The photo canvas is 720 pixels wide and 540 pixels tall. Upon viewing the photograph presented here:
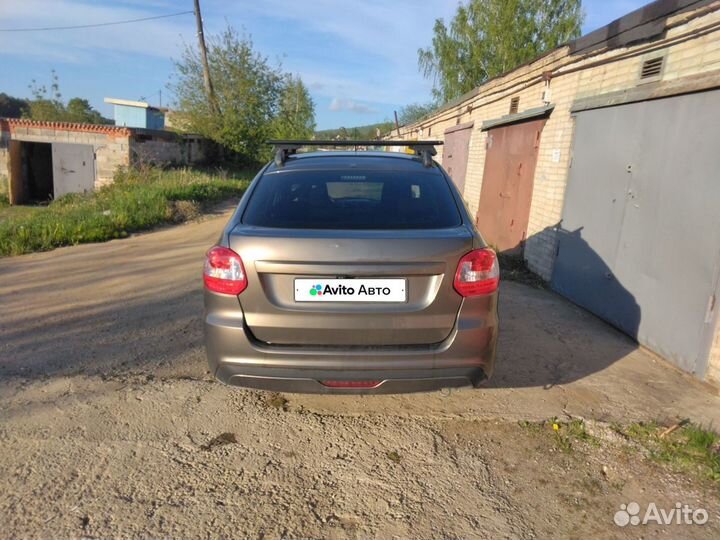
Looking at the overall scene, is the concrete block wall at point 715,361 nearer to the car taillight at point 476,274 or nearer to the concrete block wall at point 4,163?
the car taillight at point 476,274

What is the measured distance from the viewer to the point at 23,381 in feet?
10.8

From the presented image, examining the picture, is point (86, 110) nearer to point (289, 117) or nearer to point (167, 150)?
point (289, 117)

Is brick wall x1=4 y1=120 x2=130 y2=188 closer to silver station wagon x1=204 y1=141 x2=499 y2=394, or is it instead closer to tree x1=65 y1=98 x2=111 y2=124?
silver station wagon x1=204 y1=141 x2=499 y2=394

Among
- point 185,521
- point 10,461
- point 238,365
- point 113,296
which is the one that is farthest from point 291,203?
point 113,296

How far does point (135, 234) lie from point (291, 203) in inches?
293

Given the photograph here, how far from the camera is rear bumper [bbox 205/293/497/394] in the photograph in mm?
2486

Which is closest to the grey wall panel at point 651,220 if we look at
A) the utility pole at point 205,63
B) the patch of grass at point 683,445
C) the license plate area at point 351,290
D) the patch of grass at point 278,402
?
the patch of grass at point 683,445

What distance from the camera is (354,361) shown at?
2.48 metres

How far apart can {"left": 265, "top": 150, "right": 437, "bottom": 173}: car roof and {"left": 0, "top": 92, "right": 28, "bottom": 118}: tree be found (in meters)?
58.7

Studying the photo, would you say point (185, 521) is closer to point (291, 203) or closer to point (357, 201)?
point (291, 203)

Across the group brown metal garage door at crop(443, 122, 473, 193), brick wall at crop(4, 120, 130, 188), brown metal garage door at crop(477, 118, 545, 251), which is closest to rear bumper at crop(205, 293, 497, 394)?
brown metal garage door at crop(477, 118, 545, 251)

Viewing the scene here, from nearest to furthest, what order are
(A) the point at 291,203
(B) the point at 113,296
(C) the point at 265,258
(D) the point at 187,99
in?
(C) the point at 265,258
(A) the point at 291,203
(B) the point at 113,296
(D) the point at 187,99

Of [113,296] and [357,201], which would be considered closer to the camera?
[357,201]

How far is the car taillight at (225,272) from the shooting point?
2498 mm
